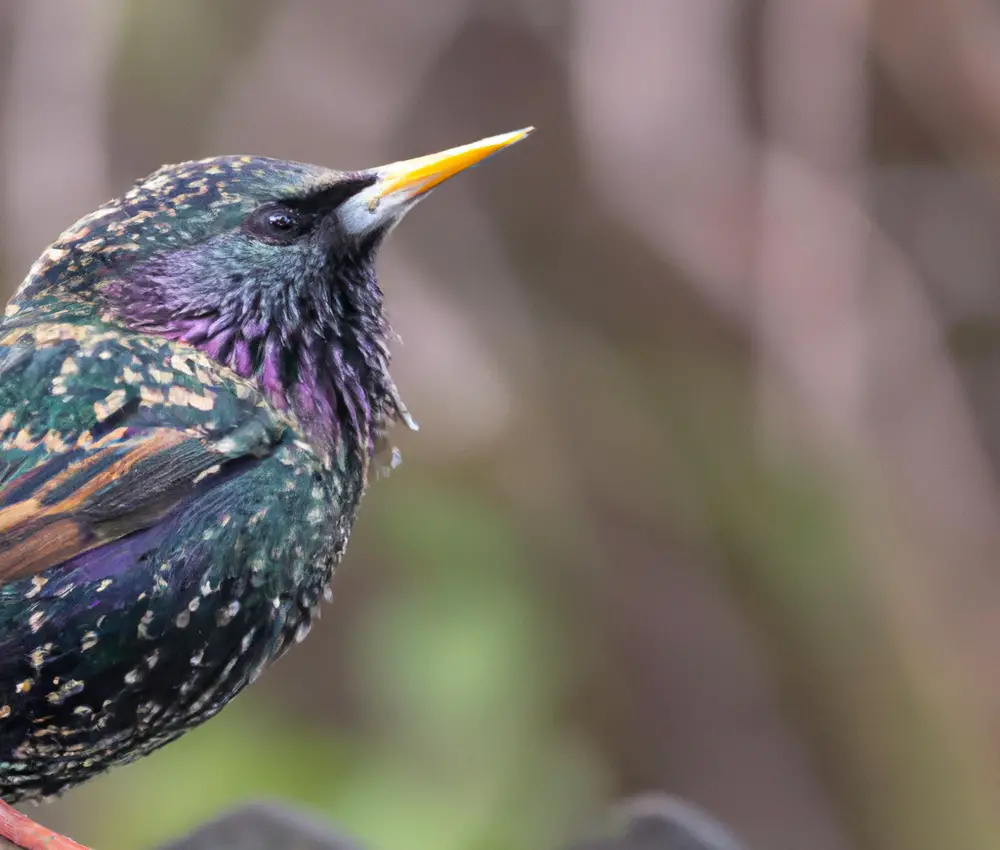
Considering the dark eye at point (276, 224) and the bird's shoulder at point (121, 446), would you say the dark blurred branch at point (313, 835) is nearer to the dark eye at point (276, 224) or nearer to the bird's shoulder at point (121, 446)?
the bird's shoulder at point (121, 446)

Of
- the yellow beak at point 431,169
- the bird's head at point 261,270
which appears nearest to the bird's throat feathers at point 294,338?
the bird's head at point 261,270

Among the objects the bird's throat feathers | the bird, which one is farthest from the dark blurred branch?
the bird's throat feathers

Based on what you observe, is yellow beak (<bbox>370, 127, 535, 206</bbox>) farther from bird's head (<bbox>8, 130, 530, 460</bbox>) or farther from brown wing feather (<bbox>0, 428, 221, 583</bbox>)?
brown wing feather (<bbox>0, 428, 221, 583</bbox>)

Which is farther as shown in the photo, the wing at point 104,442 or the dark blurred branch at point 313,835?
the dark blurred branch at point 313,835

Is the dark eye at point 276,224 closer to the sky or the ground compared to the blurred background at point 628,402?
closer to the sky

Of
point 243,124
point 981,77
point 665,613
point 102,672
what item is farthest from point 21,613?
point 665,613

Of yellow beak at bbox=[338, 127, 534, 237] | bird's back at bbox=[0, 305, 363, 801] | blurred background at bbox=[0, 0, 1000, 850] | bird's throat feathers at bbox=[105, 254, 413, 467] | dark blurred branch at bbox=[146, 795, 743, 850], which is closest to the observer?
bird's back at bbox=[0, 305, 363, 801]

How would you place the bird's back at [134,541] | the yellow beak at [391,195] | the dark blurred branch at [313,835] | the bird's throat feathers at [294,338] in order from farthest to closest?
the dark blurred branch at [313,835]
the yellow beak at [391,195]
the bird's throat feathers at [294,338]
the bird's back at [134,541]

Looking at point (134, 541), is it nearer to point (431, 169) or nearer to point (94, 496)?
point (94, 496)
